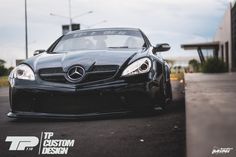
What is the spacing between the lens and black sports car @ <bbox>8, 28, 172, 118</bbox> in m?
6.21

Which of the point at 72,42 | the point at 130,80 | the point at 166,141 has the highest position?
the point at 72,42

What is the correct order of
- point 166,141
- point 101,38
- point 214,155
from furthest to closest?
point 101,38
point 166,141
point 214,155

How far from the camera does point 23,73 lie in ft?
21.5

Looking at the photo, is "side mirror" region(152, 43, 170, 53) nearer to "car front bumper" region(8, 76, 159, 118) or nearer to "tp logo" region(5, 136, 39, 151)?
"car front bumper" region(8, 76, 159, 118)

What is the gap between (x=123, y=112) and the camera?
6301 mm

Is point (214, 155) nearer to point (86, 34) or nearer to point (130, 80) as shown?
point (130, 80)

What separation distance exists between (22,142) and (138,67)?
1.90 metres

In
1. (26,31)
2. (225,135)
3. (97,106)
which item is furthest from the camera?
(26,31)

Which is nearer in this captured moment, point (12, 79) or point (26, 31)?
point (12, 79)

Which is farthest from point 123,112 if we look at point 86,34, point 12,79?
point 86,34

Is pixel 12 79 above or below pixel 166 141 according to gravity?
above

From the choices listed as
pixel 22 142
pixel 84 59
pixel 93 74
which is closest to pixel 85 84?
pixel 93 74

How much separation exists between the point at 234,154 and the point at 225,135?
46cm

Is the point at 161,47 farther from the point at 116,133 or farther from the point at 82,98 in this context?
the point at 116,133
